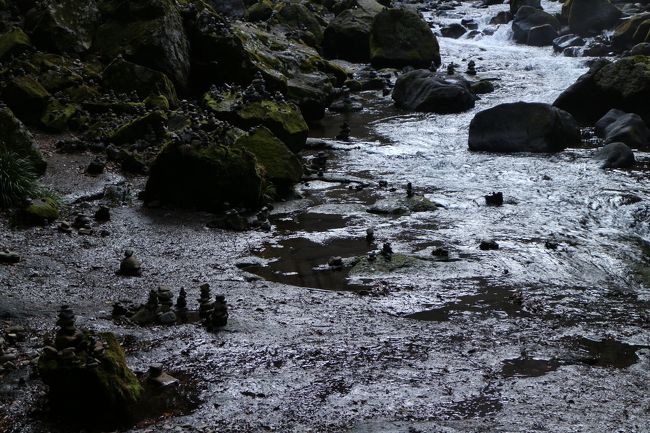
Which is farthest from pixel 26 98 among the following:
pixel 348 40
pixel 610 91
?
pixel 348 40

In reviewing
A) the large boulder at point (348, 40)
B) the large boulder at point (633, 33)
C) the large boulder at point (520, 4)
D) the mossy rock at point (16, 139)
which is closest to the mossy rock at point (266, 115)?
the mossy rock at point (16, 139)

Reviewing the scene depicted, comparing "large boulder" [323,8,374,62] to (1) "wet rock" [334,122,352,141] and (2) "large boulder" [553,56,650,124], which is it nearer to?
(1) "wet rock" [334,122,352,141]

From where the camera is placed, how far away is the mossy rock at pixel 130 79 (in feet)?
51.9

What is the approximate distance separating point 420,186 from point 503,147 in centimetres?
350

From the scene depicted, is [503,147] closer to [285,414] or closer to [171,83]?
[171,83]

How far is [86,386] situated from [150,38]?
12.2 m

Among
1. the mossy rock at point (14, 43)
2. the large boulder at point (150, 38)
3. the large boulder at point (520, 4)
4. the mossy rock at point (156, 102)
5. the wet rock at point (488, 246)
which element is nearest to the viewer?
the wet rock at point (488, 246)

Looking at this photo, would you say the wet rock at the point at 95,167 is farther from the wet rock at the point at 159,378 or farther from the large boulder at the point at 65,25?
the wet rock at the point at 159,378

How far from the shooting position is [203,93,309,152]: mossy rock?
14.6 m

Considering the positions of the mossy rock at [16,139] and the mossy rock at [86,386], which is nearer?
the mossy rock at [86,386]

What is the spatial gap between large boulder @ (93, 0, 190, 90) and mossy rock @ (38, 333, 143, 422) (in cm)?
1172

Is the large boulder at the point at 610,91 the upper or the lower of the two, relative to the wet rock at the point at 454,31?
lower

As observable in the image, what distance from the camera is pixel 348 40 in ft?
91.5

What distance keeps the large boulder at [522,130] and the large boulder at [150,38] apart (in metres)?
7.01
